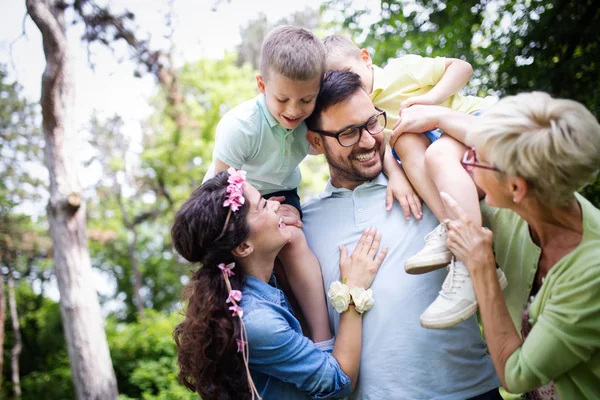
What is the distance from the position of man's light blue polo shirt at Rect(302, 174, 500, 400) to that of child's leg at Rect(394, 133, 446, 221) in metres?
0.15

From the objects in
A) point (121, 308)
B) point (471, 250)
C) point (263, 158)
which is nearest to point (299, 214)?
point (263, 158)

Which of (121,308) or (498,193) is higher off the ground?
(498,193)

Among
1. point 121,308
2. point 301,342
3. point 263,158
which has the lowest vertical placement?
point 121,308

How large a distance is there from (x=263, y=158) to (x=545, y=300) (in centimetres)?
153

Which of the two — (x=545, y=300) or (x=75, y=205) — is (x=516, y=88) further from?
(x=75, y=205)

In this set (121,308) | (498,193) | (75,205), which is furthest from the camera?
(121,308)

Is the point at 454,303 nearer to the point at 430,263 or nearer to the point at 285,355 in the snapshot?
the point at 430,263

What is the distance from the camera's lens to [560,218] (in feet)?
5.51

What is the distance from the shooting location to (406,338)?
224cm

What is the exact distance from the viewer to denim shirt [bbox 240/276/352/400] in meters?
2.06

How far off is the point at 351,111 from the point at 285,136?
0.39 m

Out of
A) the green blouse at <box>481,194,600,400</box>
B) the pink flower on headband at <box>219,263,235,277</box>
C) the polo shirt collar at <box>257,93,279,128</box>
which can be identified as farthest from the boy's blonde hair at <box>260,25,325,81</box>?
the green blouse at <box>481,194,600,400</box>

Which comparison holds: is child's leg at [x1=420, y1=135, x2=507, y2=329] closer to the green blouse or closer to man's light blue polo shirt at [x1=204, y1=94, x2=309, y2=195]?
the green blouse

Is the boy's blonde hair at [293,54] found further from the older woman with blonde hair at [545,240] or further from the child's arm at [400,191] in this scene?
the older woman with blonde hair at [545,240]
